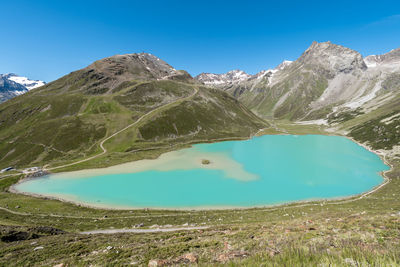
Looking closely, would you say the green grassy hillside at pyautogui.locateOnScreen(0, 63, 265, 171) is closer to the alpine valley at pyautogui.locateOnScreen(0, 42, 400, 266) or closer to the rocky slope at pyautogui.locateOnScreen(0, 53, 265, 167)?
the rocky slope at pyautogui.locateOnScreen(0, 53, 265, 167)

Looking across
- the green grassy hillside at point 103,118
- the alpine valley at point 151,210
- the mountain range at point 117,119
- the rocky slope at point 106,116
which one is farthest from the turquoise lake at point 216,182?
the rocky slope at point 106,116

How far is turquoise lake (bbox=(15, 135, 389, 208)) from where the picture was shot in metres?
41.9

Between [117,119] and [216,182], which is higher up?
[117,119]

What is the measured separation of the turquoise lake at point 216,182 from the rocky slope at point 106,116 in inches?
1130

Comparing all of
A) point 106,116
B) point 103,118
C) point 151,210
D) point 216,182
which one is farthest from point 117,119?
point 151,210

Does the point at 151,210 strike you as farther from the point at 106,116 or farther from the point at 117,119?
the point at 106,116

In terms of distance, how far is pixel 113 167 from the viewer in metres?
70.8

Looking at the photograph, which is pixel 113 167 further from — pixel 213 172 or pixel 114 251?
pixel 114 251

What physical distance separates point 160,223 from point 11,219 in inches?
1034

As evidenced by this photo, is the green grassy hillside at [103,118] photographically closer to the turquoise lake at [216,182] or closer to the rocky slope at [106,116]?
the rocky slope at [106,116]

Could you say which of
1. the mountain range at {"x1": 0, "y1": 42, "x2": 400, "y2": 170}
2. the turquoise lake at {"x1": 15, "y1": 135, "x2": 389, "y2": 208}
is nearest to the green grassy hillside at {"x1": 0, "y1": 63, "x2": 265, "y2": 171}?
the mountain range at {"x1": 0, "y1": 42, "x2": 400, "y2": 170}

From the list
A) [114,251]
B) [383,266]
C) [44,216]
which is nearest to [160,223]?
[114,251]

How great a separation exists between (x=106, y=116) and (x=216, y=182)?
9905 centimetres

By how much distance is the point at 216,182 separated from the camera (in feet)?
170
